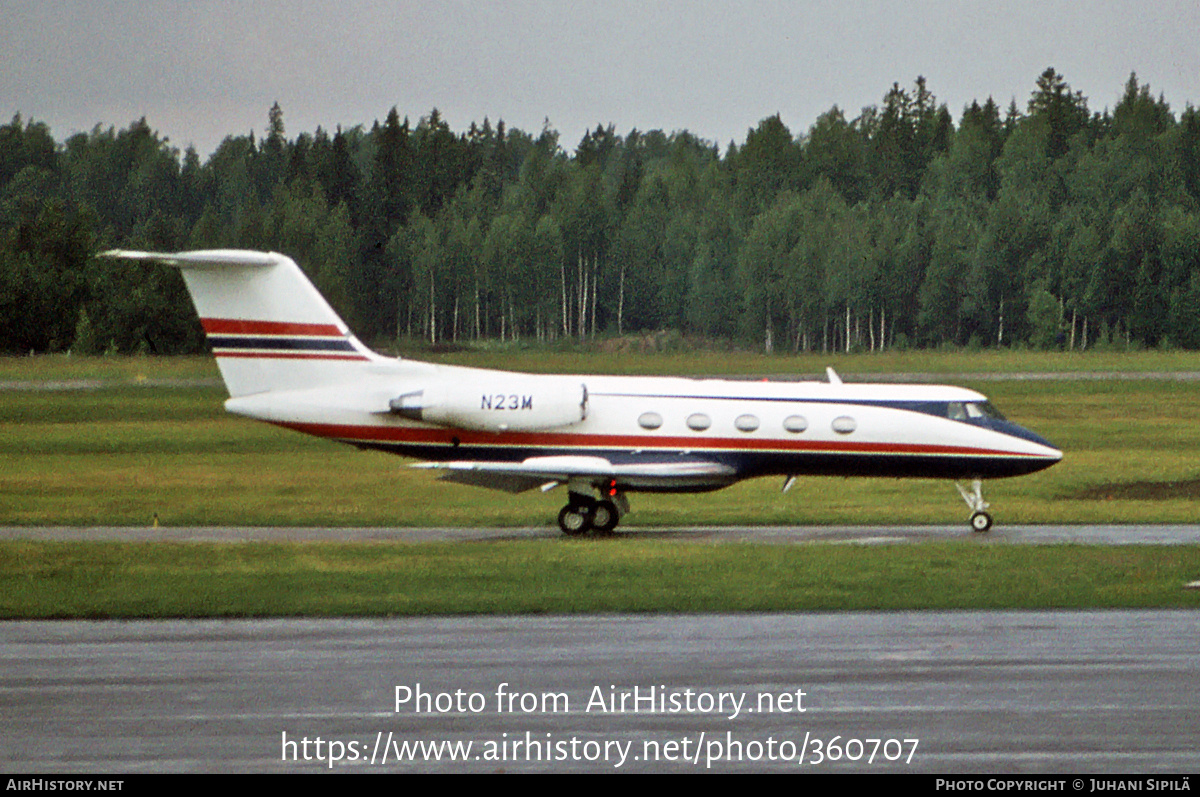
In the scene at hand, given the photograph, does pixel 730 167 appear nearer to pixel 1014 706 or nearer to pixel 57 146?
pixel 57 146

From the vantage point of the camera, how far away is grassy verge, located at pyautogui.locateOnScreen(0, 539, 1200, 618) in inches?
697

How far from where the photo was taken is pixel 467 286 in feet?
346

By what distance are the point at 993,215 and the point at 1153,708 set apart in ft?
337

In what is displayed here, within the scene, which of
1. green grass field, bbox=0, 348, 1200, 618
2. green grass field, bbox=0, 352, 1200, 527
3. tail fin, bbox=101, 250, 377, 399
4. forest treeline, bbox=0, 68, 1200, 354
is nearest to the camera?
green grass field, bbox=0, 348, 1200, 618

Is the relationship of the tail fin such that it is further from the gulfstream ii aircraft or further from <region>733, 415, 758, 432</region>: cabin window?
<region>733, 415, 758, 432</region>: cabin window

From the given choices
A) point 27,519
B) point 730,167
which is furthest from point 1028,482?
point 730,167

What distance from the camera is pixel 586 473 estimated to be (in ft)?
82.9

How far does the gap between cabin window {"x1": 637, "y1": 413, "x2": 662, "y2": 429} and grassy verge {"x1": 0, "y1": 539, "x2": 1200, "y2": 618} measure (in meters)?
2.54

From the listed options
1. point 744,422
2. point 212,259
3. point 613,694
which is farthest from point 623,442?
point 613,694

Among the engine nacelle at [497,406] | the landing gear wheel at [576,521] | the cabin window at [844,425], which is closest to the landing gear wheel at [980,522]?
the cabin window at [844,425]

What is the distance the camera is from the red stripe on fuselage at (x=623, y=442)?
25.8 meters

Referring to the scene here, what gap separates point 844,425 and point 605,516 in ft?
13.7

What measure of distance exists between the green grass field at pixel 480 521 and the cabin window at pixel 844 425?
2589 millimetres

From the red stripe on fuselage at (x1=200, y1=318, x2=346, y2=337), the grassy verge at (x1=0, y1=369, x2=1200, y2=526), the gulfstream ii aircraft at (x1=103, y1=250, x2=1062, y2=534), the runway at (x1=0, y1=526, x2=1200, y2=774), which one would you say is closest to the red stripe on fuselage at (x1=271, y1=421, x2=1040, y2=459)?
the gulfstream ii aircraft at (x1=103, y1=250, x2=1062, y2=534)
